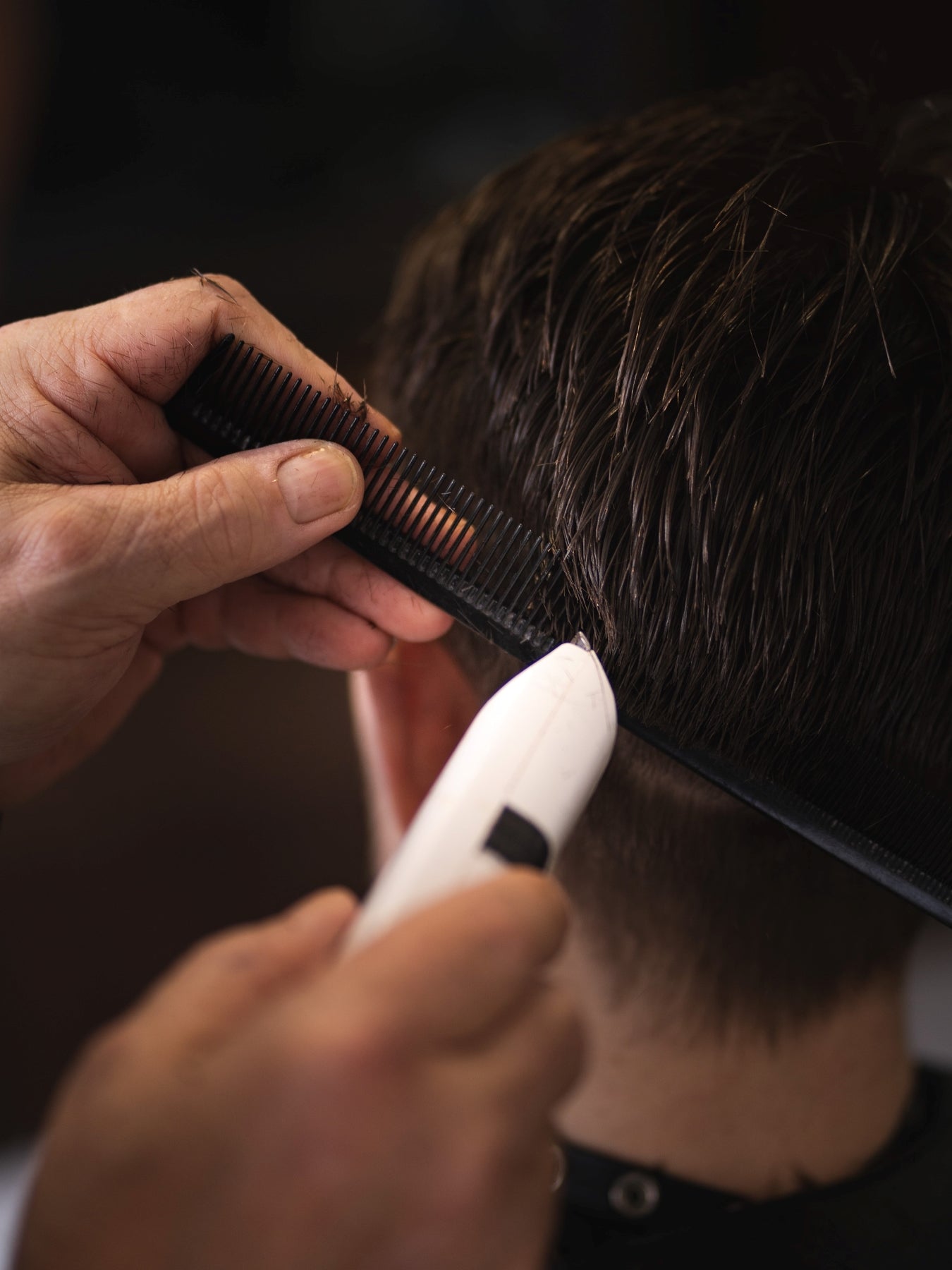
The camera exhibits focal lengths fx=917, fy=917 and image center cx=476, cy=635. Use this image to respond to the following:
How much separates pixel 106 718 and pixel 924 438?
786 millimetres

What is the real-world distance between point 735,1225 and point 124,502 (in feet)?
2.57

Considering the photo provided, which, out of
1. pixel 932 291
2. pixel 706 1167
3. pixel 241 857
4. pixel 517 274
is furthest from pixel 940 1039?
pixel 517 274

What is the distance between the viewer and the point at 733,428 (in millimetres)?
579

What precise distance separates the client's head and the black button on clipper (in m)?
0.18

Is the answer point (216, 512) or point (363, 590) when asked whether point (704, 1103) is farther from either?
point (216, 512)

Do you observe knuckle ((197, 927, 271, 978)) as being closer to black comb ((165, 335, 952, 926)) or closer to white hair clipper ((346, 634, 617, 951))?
white hair clipper ((346, 634, 617, 951))

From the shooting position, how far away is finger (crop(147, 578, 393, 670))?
83 centimetres

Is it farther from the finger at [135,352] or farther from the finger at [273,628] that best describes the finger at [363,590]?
the finger at [135,352]

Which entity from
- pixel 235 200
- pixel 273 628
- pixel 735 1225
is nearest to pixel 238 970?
pixel 273 628

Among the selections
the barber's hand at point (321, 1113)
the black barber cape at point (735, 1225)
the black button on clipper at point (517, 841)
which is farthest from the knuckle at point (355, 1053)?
the black barber cape at point (735, 1225)

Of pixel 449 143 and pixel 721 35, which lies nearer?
pixel 721 35

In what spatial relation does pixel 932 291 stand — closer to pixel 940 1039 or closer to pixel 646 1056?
pixel 646 1056

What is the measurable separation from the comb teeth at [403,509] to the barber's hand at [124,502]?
0.02 meters

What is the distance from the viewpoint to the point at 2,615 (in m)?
0.64
